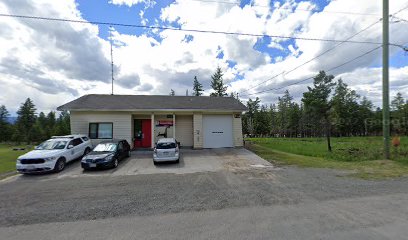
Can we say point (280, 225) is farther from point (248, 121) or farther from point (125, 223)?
point (248, 121)

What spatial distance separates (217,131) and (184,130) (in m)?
2.82

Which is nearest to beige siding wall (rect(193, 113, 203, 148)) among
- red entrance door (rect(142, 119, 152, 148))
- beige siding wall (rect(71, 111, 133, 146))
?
red entrance door (rect(142, 119, 152, 148))

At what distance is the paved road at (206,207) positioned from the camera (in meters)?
4.39

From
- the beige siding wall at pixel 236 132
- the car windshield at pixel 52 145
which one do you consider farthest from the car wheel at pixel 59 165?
the beige siding wall at pixel 236 132

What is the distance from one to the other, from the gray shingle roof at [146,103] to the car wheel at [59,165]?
19.3ft

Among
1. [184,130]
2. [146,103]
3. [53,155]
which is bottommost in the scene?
[53,155]

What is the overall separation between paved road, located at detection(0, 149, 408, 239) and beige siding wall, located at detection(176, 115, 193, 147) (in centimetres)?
925

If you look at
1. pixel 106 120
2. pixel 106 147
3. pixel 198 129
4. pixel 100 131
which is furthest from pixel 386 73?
pixel 100 131

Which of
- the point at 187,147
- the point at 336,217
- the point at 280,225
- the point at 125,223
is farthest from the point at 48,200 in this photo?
the point at 187,147

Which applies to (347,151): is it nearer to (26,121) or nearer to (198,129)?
(198,129)

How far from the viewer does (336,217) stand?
4.96 m

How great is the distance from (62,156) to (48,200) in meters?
5.59

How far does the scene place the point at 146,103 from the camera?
18672 millimetres

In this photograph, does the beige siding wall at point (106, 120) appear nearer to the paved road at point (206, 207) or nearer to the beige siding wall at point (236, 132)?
the paved road at point (206, 207)
